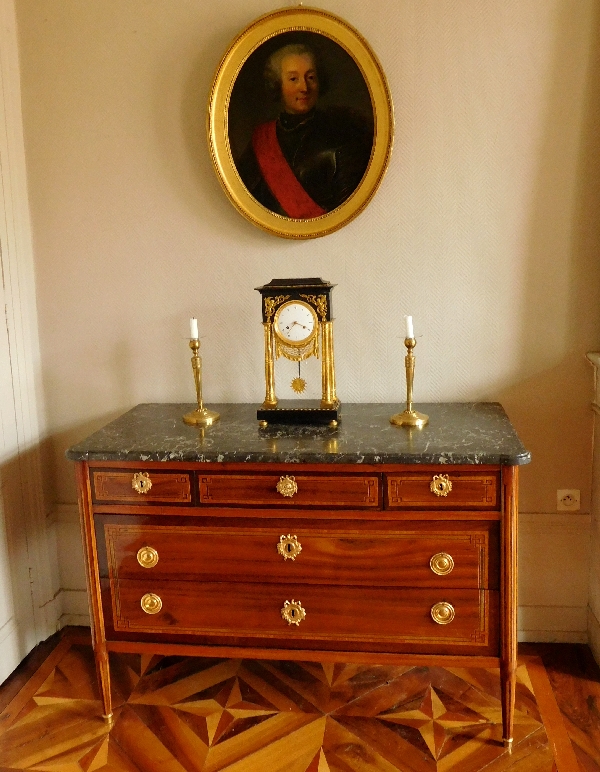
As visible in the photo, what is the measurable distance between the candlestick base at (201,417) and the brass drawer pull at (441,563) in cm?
81

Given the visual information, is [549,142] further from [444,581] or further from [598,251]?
[444,581]

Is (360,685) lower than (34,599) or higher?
lower

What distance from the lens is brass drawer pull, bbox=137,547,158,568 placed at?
184 centimetres

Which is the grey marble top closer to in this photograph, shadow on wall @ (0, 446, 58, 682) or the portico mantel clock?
the portico mantel clock

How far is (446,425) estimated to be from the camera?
6.33ft

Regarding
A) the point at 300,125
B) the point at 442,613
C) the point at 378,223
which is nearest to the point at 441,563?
the point at 442,613

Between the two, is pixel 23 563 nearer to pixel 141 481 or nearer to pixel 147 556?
pixel 147 556

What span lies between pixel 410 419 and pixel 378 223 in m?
0.71

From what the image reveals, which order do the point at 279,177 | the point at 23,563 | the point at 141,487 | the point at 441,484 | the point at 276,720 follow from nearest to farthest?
the point at 441,484
the point at 141,487
the point at 276,720
the point at 279,177
the point at 23,563

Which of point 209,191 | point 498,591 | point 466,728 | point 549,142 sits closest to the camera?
point 498,591

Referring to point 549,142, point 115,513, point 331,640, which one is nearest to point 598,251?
point 549,142

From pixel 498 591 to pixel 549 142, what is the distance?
1.43m

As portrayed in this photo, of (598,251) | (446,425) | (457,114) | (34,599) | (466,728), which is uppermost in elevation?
(457,114)

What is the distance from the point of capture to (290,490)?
1.74 metres
